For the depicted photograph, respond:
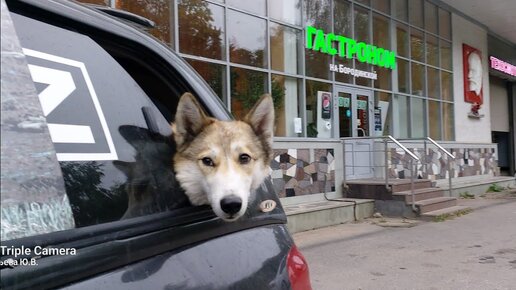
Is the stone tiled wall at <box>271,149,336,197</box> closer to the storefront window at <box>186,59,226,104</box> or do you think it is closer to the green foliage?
the storefront window at <box>186,59,226,104</box>

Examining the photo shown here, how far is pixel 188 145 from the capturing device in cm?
182

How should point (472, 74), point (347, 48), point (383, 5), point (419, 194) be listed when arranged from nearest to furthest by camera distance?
point (419, 194) < point (347, 48) < point (383, 5) < point (472, 74)

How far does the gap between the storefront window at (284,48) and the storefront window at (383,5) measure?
3843mm

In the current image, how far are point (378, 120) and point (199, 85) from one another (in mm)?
12454

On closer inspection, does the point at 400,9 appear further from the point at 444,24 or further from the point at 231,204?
the point at 231,204

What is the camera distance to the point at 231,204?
1.64 meters

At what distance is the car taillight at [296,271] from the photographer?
6.19 ft

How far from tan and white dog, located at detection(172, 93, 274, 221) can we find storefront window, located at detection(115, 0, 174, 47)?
22.9ft

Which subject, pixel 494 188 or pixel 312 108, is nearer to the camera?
pixel 312 108

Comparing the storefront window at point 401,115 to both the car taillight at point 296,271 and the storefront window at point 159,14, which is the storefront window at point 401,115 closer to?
the storefront window at point 159,14

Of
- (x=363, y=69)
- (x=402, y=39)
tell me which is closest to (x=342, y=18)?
(x=363, y=69)

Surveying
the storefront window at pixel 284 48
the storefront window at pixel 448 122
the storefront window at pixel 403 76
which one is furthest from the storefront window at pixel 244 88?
the storefront window at pixel 448 122

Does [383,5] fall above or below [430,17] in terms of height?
below

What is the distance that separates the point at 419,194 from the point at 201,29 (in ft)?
20.0
